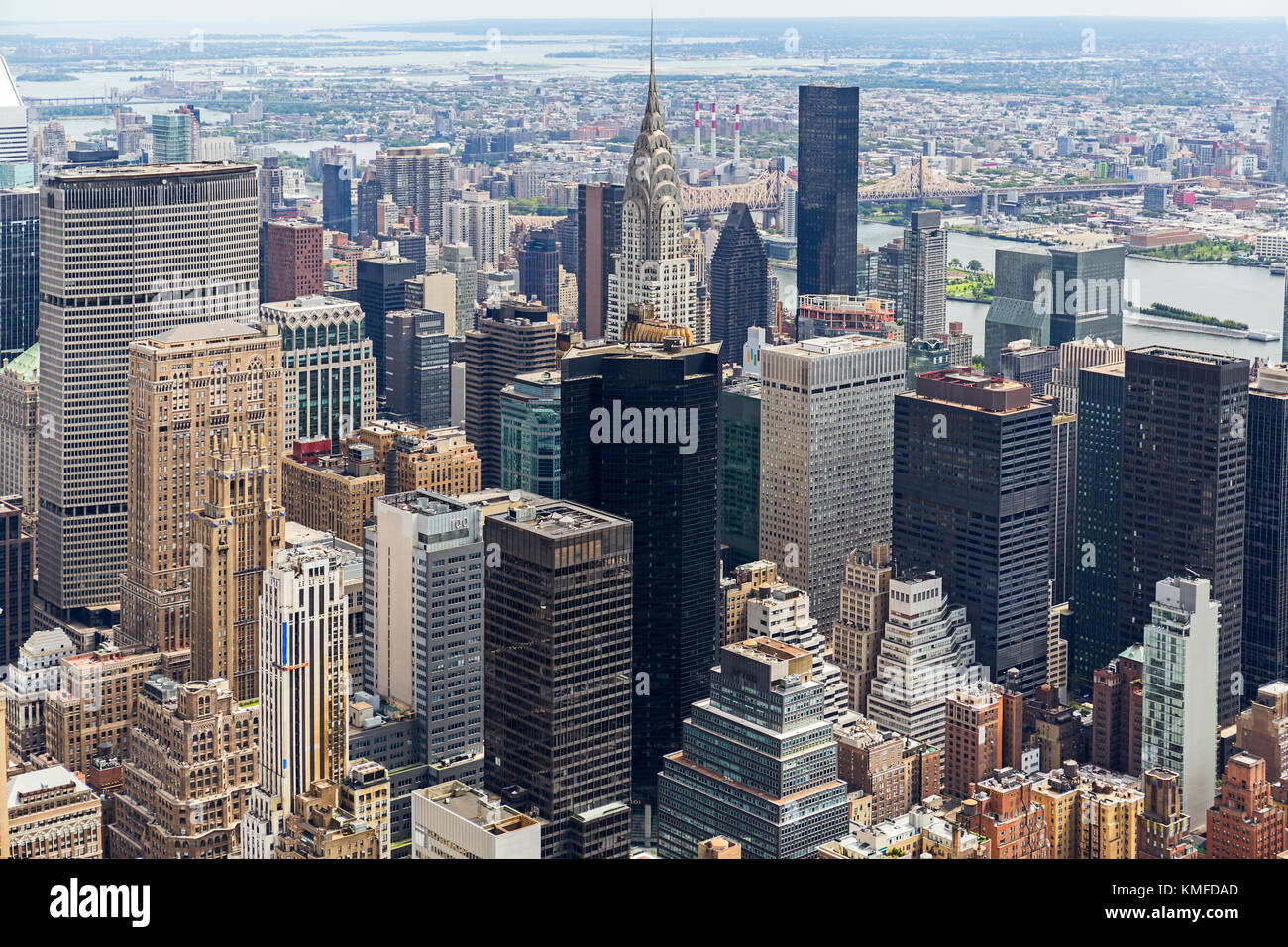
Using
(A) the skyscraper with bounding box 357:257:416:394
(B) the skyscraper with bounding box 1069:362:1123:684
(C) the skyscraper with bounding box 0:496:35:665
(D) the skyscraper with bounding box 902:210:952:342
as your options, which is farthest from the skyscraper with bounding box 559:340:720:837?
(A) the skyscraper with bounding box 357:257:416:394

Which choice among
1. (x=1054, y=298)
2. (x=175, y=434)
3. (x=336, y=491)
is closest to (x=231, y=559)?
(x=175, y=434)

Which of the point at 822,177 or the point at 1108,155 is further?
the point at 822,177

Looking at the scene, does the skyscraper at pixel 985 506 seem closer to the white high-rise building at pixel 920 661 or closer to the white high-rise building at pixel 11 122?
the white high-rise building at pixel 920 661

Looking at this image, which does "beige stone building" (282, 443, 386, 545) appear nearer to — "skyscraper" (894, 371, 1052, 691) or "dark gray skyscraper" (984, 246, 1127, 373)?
"skyscraper" (894, 371, 1052, 691)

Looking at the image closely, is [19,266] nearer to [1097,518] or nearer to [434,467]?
[434,467]
